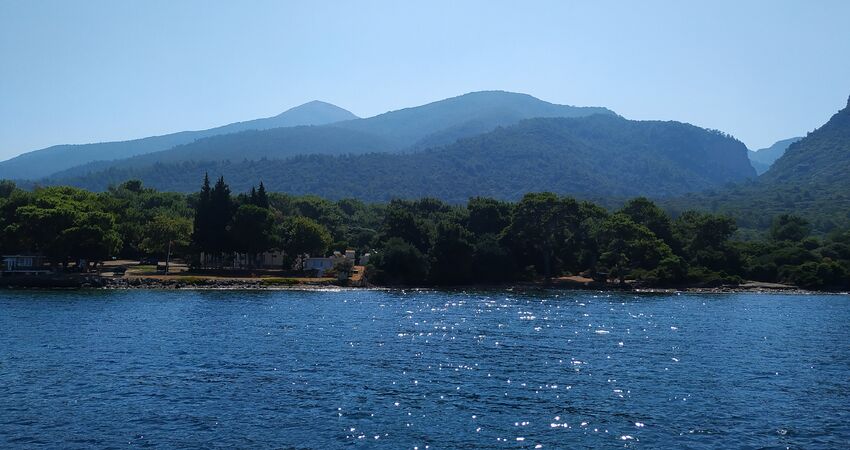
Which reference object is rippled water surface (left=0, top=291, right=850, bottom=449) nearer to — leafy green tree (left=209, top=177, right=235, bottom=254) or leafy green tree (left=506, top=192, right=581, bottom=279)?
leafy green tree (left=209, top=177, right=235, bottom=254)

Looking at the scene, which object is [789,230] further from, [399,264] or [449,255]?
[399,264]

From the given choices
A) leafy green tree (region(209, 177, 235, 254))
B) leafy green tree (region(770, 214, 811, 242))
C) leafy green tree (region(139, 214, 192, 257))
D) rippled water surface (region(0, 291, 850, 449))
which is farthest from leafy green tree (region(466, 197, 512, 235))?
leafy green tree (region(770, 214, 811, 242))

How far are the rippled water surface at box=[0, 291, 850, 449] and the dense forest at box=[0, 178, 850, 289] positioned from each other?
3968cm

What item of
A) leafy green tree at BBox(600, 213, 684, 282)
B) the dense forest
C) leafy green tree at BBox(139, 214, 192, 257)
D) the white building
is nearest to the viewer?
the white building

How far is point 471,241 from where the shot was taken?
113750 mm

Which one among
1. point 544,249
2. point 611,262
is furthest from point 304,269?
point 611,262

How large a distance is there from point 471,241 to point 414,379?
7911 cm

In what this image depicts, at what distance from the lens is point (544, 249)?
115 m

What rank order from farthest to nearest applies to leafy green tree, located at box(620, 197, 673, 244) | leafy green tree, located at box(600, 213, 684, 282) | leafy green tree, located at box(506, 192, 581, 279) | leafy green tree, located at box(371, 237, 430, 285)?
leafy green tree, located at box(620, 197, 673, 244)
leafy green tree, located at box(506, 192, 581, 279)
leafy green tree, located at box(600, 213, 684, 282)
leafy green tree, located at box(371, 237, 430, 285)

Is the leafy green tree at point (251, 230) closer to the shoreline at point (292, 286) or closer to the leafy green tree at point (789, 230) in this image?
the shoreline at point (292, 286)

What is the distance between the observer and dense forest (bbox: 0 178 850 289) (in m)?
101

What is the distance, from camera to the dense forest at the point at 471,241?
101 m

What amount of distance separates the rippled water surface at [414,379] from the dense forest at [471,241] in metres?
39.7

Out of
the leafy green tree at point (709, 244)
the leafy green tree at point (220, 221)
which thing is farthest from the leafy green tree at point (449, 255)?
the leafy green tree at point (709, 244)
